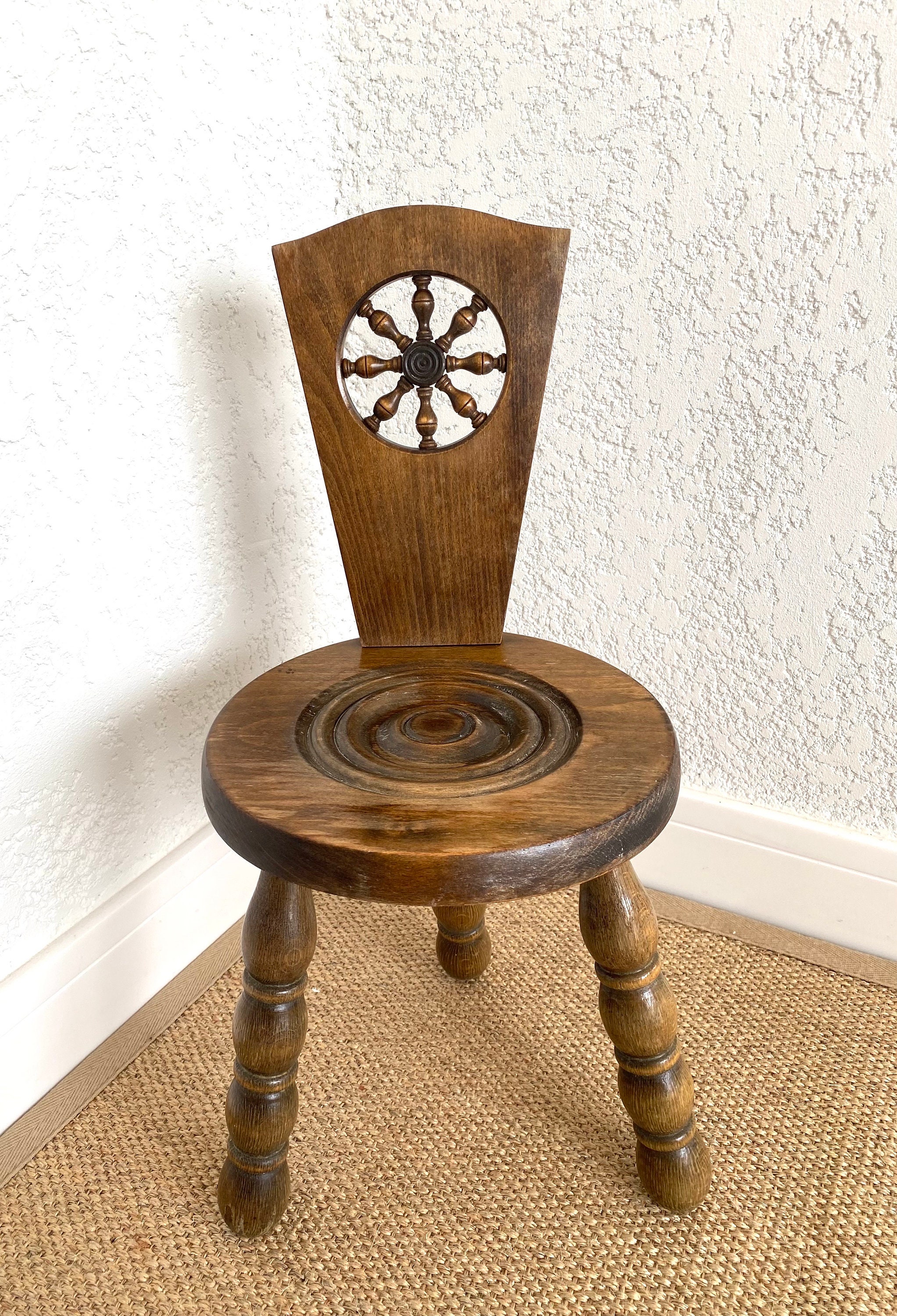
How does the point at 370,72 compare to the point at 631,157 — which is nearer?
the point at 631,157

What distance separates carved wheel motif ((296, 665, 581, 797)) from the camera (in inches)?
26.0

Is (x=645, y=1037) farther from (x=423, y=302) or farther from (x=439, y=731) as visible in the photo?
(x=423, y=302)

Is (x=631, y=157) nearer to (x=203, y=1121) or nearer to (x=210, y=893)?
(x=210, y=893)

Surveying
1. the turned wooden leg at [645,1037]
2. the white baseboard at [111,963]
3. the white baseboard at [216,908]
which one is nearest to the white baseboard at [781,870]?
the white baseboard at [216,908]

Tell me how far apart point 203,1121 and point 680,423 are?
779 millimetres

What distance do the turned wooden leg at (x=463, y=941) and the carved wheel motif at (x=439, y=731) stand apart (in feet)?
0.91

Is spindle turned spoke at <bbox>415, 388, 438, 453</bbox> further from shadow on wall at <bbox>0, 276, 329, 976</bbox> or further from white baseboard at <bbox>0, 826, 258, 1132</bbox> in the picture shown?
white baseboard at <bbox>0, 826, 258, 1132</bbox>

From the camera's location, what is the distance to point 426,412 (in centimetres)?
84

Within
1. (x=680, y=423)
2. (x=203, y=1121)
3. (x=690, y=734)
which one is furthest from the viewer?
(x=690, y=734)

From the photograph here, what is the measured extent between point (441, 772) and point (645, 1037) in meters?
0.26

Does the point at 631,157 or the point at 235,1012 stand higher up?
the point at 631,157

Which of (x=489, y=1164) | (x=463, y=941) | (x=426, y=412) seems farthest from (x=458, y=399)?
(x=489, y=1164)

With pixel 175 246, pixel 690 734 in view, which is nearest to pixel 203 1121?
pixel 690 734

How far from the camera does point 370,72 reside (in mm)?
1027
